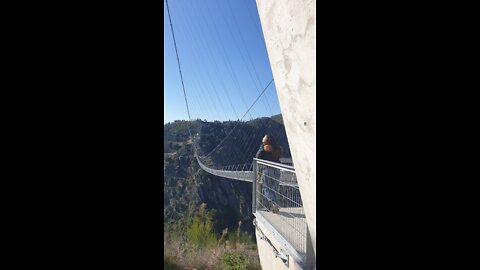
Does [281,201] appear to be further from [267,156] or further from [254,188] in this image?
[254,188]

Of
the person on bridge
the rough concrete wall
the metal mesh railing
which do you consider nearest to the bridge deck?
the metal mesh railing

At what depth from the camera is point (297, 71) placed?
3.51 feet

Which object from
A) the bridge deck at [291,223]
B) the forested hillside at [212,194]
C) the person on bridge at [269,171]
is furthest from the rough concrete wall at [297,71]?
the person on bridge at [269,171]

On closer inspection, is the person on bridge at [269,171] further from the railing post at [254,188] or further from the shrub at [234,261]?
the shrub at [234,261]

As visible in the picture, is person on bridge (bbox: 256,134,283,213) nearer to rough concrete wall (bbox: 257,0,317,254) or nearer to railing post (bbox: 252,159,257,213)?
railing post (bbox: 252,159,257,213)

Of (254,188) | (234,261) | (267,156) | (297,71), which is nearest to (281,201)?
(267,156)

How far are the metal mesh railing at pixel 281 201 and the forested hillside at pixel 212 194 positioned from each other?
338 mm

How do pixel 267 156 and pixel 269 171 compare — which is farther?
pixel 267 156

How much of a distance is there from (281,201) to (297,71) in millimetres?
1820

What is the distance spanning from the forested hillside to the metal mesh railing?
338 millimetres
